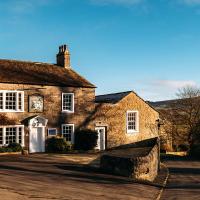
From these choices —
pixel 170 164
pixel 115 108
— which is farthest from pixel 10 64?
pixel 170 164

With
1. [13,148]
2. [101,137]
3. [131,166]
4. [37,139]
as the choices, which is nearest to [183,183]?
[131,166]

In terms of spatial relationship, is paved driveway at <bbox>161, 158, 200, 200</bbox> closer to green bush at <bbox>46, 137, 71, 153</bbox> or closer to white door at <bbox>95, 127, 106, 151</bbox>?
white door at <bbox>95, 127, 106, 151</bbox>

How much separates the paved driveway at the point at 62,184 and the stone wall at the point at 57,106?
28.6ft

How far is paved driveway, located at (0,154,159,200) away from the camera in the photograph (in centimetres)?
1550

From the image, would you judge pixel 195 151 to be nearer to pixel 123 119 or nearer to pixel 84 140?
pixel 123 119

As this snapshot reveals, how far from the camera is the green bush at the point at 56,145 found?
33.7 meters

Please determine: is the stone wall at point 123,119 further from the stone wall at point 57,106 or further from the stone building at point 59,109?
the stone wall at point 57,106

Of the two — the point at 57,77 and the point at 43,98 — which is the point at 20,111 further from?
the point at 57,77

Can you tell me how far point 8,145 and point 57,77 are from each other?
26.1 feet

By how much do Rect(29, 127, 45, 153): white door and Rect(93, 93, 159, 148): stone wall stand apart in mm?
6167

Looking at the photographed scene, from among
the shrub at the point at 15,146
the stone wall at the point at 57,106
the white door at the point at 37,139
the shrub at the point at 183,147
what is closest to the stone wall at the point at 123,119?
the stone wall at the point at 57,106

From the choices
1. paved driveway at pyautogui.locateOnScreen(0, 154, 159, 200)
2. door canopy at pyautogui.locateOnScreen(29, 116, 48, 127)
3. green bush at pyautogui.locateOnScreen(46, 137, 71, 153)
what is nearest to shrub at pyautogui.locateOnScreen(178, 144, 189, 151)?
green bush at pyautogui.locateOnScreen(46, 137, 71, 153)

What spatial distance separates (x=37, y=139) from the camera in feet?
109

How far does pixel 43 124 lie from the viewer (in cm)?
3375
